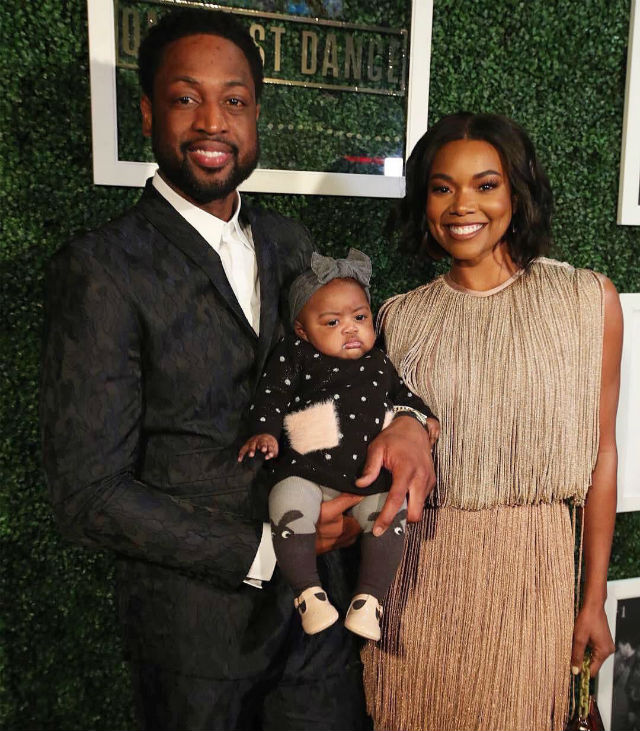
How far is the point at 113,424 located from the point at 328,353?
0.46 m

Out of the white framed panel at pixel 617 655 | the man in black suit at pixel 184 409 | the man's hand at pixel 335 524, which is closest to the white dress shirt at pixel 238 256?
the man in black suit at pixel 184 409

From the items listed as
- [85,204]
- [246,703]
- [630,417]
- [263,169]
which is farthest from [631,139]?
[246,703]

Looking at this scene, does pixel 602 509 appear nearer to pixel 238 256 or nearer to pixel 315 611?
pixel 315 611

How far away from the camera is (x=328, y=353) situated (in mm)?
1394

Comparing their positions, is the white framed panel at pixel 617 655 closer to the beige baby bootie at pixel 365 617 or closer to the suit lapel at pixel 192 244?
the beige baby bootie at pixel 365 617

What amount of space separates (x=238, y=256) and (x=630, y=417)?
62.8 inches

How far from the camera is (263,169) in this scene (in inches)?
74.6

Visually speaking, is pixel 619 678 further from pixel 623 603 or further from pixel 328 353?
pixel 328 353

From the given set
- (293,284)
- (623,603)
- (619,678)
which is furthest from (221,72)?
(619,678)

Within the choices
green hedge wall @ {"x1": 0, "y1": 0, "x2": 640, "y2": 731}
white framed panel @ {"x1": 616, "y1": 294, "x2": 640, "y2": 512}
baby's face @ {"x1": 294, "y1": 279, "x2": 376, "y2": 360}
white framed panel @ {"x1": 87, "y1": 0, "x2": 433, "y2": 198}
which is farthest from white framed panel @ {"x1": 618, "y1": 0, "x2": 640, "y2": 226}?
baby's face @ {"x1": 294, "y1": 279, "x2": 376, "y2": 360}

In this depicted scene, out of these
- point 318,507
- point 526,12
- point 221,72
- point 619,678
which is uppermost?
point 526,12

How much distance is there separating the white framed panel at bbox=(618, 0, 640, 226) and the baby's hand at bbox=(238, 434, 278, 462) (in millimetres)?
1563

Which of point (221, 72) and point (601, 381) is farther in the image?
point (601, 381)

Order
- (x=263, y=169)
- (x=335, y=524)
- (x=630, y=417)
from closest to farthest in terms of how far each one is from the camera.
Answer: (x=335, y=524) → (x=263, y=169) → (x=630, y=417)
